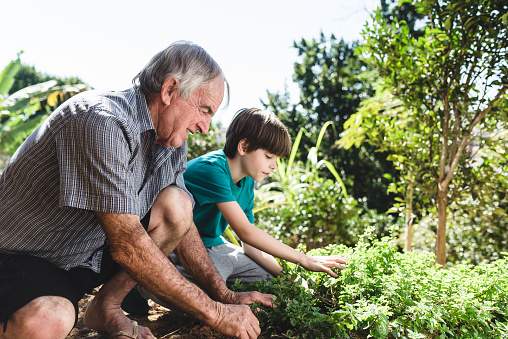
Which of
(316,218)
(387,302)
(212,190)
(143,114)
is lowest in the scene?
(316,218)

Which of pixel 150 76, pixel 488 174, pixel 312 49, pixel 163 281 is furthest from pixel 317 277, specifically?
pixel 312 49

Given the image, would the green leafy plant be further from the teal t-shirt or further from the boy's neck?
the boy's neck

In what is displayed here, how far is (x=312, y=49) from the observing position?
9094 millimetres

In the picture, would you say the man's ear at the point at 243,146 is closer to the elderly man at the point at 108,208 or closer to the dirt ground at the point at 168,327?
the elderly man at the point at 108,208

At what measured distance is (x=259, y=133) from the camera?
2.49m

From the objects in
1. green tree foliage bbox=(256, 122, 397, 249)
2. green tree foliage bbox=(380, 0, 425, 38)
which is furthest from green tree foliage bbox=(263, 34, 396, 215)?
green tree foliage bbox=(256, 122, 397, 249)

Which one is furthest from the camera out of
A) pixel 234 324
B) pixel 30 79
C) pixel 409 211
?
pixel 30 79

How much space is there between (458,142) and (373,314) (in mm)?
2152

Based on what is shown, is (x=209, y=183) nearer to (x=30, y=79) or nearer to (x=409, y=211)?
(x=409, y=211)

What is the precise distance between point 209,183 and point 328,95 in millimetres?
7012

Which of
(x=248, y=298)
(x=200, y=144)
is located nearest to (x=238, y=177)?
(x=248, y=298)

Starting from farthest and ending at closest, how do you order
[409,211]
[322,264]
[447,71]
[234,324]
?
[409,211] < [447,71] < [322,264] < [234,324]

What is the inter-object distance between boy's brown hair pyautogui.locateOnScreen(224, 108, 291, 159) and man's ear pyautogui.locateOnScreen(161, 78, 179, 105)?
0.86 m

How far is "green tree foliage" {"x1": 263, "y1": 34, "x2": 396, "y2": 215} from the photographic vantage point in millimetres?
8086
